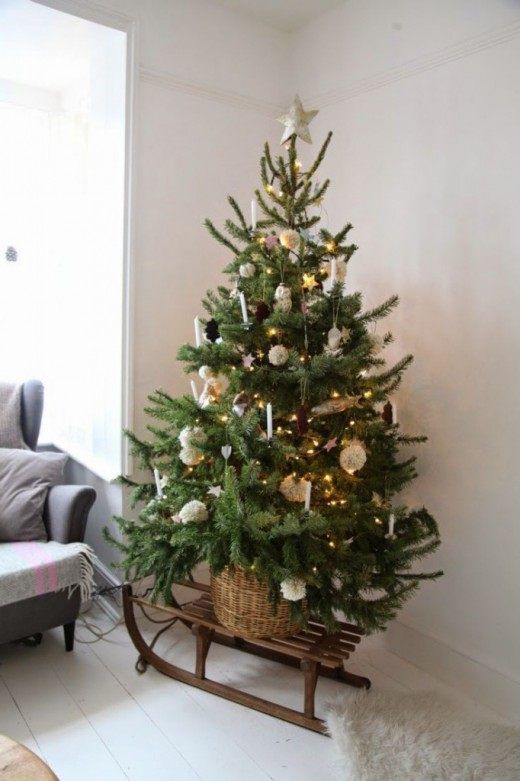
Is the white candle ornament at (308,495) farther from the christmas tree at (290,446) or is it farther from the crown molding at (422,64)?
the crown molding at (422,64)

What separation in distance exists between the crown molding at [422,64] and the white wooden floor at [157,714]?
7.49 feet

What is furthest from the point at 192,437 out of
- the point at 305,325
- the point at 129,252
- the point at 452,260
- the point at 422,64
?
the point at 422,64

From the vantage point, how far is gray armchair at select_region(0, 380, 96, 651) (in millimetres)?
2270

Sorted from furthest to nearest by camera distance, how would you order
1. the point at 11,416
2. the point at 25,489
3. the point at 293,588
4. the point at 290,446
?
the point at 11,416
the point at 25,489
the point at 290,446
the point at 293,588

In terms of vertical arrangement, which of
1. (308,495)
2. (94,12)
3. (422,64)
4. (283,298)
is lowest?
(308,495)

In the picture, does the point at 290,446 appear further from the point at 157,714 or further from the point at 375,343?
the point at 157,714

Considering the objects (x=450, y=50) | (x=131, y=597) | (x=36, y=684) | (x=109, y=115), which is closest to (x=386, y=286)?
(x=450, y=50)

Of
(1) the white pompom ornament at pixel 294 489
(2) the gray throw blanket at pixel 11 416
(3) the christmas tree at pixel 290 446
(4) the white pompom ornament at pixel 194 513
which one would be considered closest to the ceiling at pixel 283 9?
(3) the christmas tree at pixel 290 446

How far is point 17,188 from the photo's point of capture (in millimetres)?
3268

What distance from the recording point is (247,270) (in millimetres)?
2064

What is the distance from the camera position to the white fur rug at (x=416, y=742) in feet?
5.90

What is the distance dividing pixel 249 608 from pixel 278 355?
33.4 inches

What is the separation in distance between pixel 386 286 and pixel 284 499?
1055 mm

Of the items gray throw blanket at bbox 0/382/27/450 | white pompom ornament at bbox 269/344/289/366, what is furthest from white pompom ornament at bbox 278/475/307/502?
gray throw blanket at bbox 0/382/27/450
